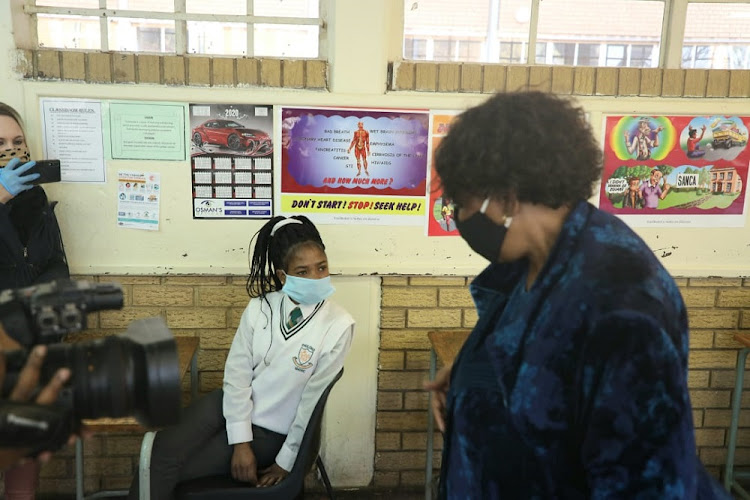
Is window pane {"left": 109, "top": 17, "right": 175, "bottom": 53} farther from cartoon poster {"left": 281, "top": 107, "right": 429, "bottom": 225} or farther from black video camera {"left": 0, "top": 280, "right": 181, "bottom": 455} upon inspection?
black video camera {"left": 0, "top": 280, "right": 181, "bottom": 455}

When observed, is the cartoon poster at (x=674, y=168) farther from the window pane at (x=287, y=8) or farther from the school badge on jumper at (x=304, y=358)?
the school badge on jumper at (x=304, y=358)

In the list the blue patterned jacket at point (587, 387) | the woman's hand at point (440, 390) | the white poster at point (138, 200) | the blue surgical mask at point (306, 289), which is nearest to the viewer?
the blue patterned jacket at point (587, 387)

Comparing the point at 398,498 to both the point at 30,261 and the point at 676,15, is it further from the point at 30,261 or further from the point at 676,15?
the point at 676,15

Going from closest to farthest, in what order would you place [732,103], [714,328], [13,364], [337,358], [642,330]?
[642,330] < [13,364] < [337,358] < [732,103] < [714,328]

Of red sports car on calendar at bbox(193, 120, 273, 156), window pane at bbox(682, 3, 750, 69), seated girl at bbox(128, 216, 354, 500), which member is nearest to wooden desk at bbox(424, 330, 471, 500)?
seated girl at bbox(128, 216, 354, 500)

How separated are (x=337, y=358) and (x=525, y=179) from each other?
4.19 feet

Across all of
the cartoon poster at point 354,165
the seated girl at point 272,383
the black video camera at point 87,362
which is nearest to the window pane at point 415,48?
the cartoon poster at point 354,165

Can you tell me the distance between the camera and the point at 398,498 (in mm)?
3020

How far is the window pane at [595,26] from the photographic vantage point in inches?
111

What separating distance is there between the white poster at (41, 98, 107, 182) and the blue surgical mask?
100cm

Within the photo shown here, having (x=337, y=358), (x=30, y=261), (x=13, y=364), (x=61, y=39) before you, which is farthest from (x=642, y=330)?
(x=61, y=39)

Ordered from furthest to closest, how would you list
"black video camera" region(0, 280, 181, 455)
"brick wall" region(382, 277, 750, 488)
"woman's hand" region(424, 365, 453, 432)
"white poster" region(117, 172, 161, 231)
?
1. "brick wall" region(382, 277, 750, 488)
2. "white poster" region(117, 172, 161, 231)
3. "woman's hand" region(424, 365, 453, 432)
4. "black video camera" region(0, 280, 181, 455)

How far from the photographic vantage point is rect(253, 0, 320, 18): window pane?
272 cm

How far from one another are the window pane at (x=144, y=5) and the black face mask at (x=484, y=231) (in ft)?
6.26
